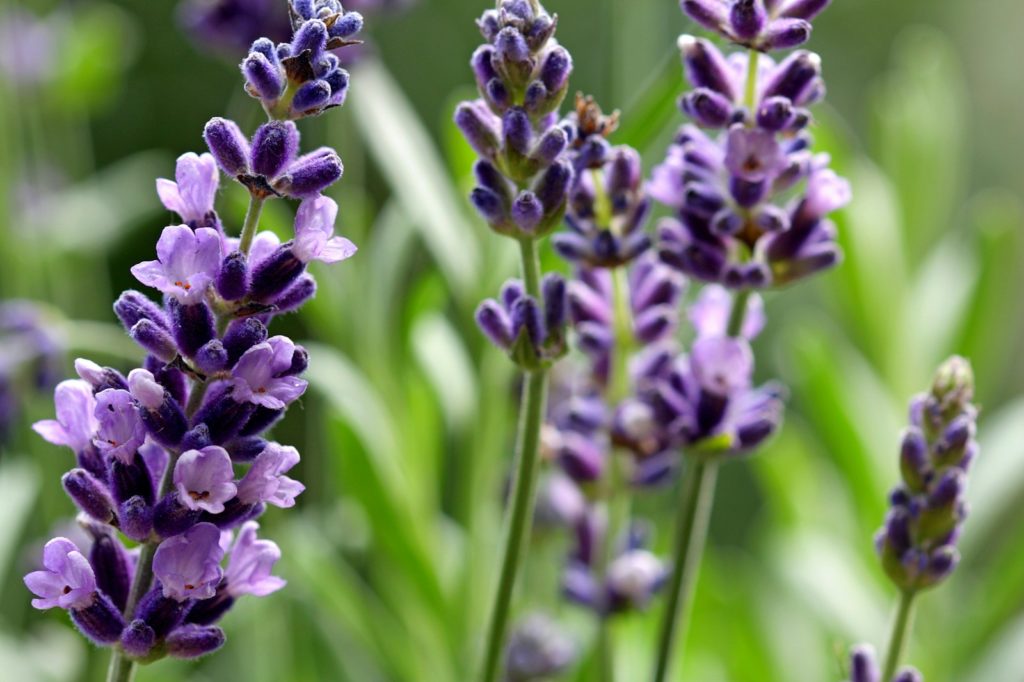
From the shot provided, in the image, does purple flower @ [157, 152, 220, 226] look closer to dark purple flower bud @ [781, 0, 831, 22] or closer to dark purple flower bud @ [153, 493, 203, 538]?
dark purple flower bud @ [153, 493, 203, 538]

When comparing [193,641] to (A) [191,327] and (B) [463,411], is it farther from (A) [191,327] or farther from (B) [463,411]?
(B) [463,411]

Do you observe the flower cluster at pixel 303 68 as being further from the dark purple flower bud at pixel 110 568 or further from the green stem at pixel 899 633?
the green stem at pixel 899 633

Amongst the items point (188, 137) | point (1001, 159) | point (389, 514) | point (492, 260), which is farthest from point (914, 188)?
point (1001, 159)

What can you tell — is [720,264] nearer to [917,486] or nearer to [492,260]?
[917,486]

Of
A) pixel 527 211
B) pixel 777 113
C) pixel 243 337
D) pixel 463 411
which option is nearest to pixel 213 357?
pixel 243 337

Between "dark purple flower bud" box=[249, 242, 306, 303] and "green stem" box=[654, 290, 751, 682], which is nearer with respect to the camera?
"dark purple flower bud" box=[249, 242, 306, 303]

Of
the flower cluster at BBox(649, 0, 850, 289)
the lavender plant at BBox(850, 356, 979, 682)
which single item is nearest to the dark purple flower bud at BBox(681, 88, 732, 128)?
the flower cluster at BBox(649, 0, 850, 289)

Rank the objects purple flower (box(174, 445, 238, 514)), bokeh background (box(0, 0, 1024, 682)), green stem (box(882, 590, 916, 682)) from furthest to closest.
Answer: bokeh background (box(0, 0, 1024, 682)) < green stem (box(882, 590, 916, 682)) < purple flower (box(174, 445, 238, 514))
